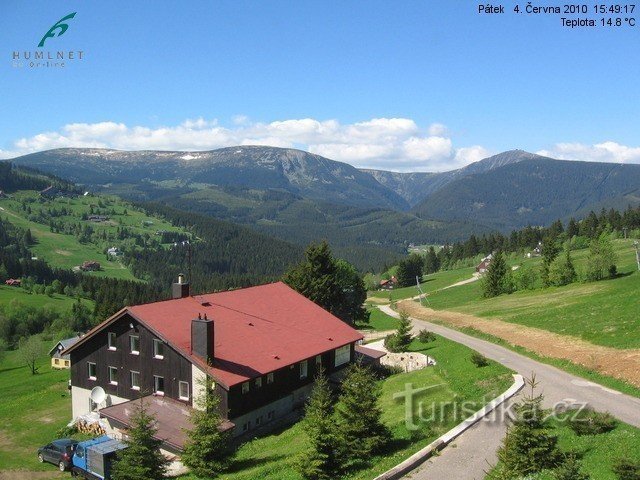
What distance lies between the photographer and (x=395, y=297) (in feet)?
448

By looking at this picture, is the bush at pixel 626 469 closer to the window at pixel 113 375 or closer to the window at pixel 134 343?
the window at pixel 134 343

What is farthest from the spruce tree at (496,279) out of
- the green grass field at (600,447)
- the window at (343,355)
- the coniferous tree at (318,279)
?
the green grass field at (600,447)

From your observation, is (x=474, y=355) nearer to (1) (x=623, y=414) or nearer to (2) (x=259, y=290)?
(1) (x=623, y=414)

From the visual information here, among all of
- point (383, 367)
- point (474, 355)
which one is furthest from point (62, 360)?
point (474, 355)

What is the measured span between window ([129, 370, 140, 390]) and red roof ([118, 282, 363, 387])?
3.90 m

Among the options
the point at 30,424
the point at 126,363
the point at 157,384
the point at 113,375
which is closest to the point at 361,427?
the point at 157,384

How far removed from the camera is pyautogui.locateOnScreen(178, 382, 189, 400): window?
33653 millimetres

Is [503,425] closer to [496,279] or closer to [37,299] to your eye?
[496,279]

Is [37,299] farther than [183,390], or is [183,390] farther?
[37,299]

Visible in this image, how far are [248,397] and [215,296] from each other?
11654 mm

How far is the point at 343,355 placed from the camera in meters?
43.5

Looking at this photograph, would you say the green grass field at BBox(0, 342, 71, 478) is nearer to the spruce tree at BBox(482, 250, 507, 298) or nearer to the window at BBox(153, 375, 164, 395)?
the window at BBox(153, 375, 164, 395)

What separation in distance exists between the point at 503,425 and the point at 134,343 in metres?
23.8

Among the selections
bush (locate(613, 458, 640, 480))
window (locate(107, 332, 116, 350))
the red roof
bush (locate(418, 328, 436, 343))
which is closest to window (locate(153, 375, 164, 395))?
the red roof
